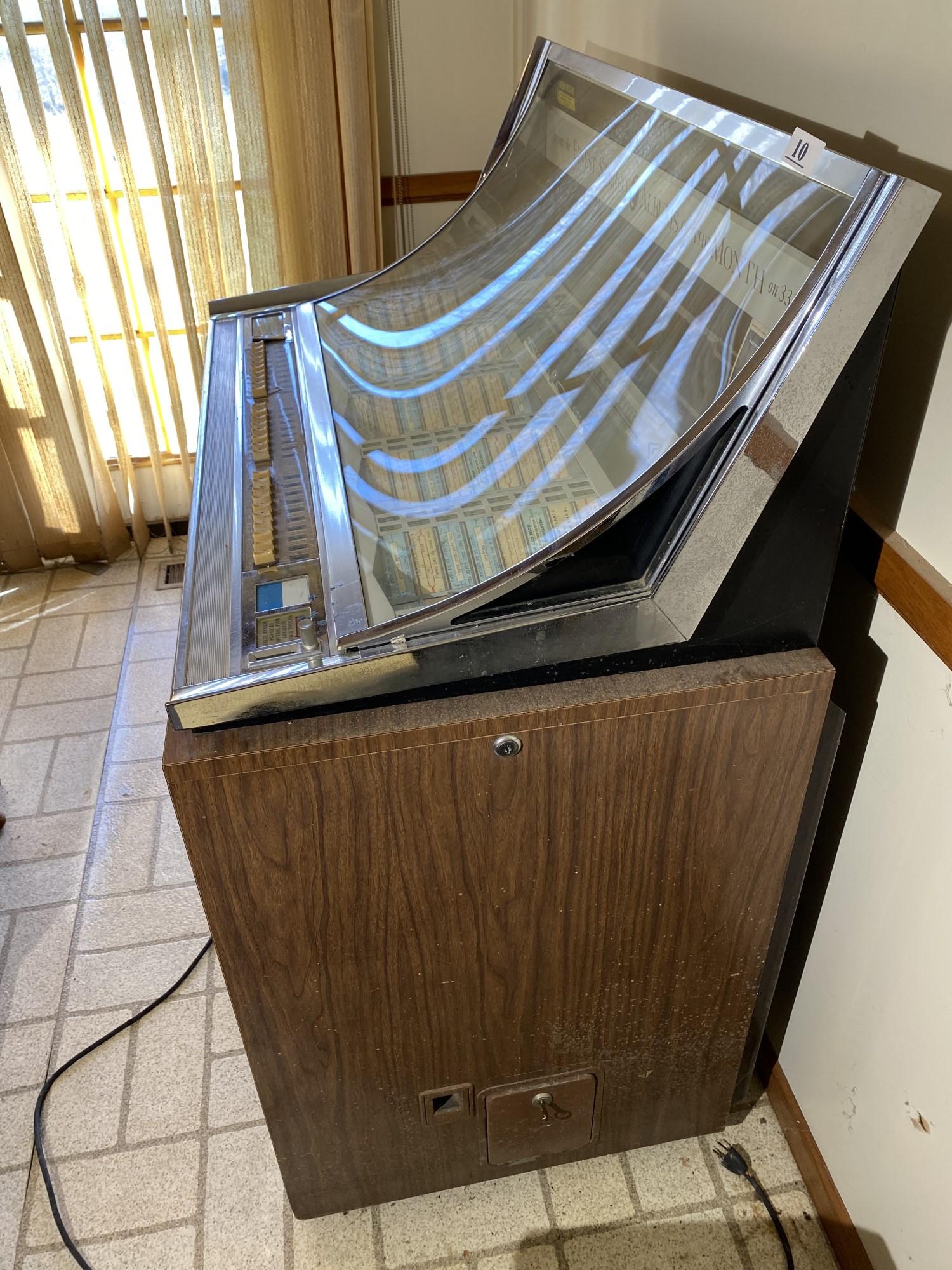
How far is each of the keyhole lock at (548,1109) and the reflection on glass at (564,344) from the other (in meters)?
0.76

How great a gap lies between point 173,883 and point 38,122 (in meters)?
1.68

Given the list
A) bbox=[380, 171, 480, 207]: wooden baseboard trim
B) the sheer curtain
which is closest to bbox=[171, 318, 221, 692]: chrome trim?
the sheer curtain

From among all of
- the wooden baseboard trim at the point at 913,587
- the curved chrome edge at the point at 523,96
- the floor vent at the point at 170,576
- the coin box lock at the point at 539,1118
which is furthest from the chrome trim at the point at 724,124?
the floor vent at the point at 170,576

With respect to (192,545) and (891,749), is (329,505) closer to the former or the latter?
(192,545)

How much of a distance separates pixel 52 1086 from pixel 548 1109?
2.71 ft

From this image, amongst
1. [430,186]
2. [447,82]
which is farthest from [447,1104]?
[447,82]

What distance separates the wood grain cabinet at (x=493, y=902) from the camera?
37.7 inches

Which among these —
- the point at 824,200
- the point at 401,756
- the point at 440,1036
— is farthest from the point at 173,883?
the point at 824,200

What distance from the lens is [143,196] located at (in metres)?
2.53

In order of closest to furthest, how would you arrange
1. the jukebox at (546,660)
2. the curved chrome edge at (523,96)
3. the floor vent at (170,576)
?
the jukebox at (546,660) → the curved chrome edge at (523,96) → the floor vent at (170,576)

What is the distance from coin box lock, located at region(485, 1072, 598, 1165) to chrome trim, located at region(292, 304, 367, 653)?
0.73 meters

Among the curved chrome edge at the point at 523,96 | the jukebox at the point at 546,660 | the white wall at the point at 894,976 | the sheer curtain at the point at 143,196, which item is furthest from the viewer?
the sheer curtain at the point at 143,196

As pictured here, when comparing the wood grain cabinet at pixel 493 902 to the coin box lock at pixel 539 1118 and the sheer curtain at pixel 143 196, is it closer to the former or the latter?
the coin box lock at pixel 539 1118

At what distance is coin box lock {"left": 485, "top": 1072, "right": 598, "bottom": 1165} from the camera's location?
129cm
